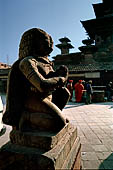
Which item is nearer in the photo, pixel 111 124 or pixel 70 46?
pixel 111 124

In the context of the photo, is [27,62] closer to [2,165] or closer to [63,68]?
[63,68]

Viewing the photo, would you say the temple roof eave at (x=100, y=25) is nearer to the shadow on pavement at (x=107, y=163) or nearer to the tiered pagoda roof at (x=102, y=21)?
the tiered pagoda roof at (x=102, y=21)

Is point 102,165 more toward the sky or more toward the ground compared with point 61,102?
more toward the ground

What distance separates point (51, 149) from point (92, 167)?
1185mm

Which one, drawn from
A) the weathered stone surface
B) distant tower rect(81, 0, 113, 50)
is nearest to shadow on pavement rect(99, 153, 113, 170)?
the weathered stone surface

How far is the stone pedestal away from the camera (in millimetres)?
1168

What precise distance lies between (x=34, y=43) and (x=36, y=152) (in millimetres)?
1239

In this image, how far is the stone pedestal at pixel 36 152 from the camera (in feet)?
3.83

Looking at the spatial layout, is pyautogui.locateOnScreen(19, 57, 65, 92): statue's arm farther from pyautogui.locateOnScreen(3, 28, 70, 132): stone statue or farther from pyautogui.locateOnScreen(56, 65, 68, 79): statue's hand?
pyautogui.locateOnScreen(56, 65, 68, 79): statue's hand

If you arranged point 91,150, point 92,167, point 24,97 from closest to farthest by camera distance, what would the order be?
1. point 24,97
2. point 92,167
3. point 91,150

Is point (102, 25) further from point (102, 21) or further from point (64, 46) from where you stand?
point (64, 46)

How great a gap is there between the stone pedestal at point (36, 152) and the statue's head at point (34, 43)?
983 mm

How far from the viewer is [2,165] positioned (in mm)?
1325

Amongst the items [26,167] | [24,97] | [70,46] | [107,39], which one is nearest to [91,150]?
[26,167]
